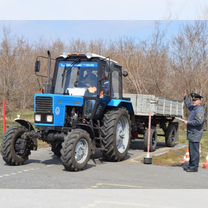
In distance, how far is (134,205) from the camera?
7.02 m

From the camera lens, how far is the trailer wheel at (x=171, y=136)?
1642cm

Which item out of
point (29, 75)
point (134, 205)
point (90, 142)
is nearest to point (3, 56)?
point (29, 75)

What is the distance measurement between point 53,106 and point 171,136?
23.5ft

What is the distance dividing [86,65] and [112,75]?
1.00 metres

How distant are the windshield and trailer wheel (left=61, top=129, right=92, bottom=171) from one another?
1783 mm

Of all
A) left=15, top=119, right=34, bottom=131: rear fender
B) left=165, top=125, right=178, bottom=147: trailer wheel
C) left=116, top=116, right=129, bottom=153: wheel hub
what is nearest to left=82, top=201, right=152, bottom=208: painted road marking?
left=15, top=119, right=34, bottom=131: rear fender

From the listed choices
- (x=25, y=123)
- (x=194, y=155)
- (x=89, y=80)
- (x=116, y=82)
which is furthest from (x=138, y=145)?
(x=25, y=123)

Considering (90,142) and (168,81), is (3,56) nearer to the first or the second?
(168,81)

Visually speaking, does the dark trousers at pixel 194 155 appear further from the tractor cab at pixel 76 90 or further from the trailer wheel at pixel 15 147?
the trailer wheel at pixel 15 147

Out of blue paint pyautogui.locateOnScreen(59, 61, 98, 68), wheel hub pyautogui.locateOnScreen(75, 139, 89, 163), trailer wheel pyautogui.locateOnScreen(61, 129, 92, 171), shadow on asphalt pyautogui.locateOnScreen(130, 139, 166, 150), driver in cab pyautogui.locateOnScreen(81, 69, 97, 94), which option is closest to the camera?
trailer wheel pyautogui.locateOnScreen(61, 129, 92, 171)

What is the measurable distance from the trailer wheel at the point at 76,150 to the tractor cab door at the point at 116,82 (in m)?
2.40

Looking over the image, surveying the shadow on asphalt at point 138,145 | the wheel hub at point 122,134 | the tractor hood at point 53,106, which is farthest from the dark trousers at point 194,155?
the shadow on asphalt at point 138,145

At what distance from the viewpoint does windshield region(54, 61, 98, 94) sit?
11.7 metres

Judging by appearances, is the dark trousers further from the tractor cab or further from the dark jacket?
the tractor cab
